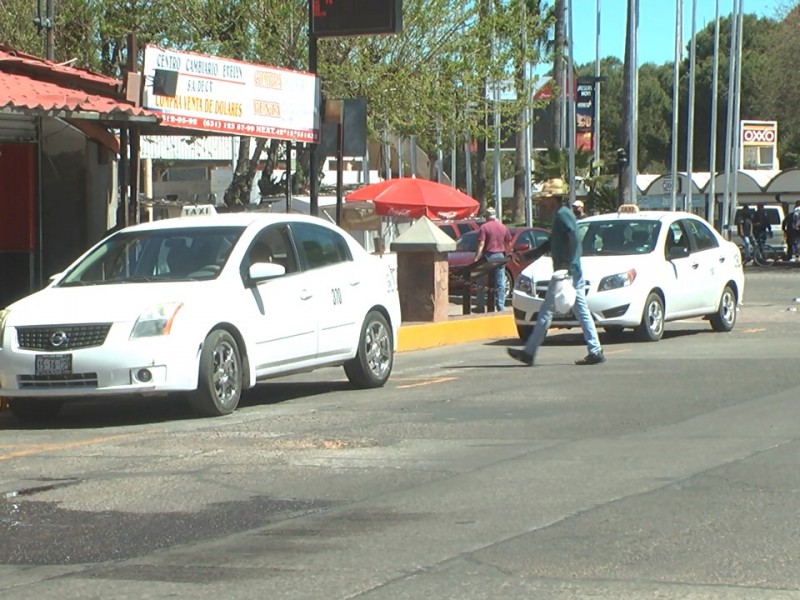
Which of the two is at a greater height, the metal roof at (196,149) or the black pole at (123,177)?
the metal roof at (196,149)

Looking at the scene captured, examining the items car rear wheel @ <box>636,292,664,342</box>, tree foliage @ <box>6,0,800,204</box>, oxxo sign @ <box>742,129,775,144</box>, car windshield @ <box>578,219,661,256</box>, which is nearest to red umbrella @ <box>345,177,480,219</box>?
tree foliage @ <box>6,0,800,204</box>

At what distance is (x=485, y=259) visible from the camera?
2322 cm

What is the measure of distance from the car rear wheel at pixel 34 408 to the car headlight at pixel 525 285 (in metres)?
7.70

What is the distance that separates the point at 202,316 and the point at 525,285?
25.7 ft

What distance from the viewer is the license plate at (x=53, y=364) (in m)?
10.7

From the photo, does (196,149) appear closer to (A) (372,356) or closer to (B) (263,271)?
(A) (372,356)

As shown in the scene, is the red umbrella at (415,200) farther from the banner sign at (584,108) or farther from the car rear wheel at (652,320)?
the banner sign at (584,108)

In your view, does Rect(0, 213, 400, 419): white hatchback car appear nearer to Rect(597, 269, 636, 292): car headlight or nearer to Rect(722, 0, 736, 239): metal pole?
Rect(597, 269, 636, 292): car headlight

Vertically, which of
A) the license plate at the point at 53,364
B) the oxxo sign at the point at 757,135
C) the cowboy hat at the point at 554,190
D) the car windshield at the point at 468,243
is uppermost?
the oxxo sign at the point at 757,135

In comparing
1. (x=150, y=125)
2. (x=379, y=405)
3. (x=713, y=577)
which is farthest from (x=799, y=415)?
(x=150, y=125)

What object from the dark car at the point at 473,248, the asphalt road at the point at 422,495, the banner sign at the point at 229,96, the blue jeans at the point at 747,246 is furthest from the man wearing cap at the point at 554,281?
the blue jeans at the point at 747,246

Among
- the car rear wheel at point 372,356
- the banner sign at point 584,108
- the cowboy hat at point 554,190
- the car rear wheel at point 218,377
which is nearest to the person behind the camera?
the car rear wheel at point 218,377

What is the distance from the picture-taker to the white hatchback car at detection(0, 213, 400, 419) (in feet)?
35.3

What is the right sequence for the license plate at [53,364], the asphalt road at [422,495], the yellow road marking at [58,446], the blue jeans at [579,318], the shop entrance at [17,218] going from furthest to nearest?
the shop entrance at [17,218] → the blue jeans at [579,318] → the license plate at [53,364] → the yellow road marking at [58,446] → the asphalt road at [422,495]
